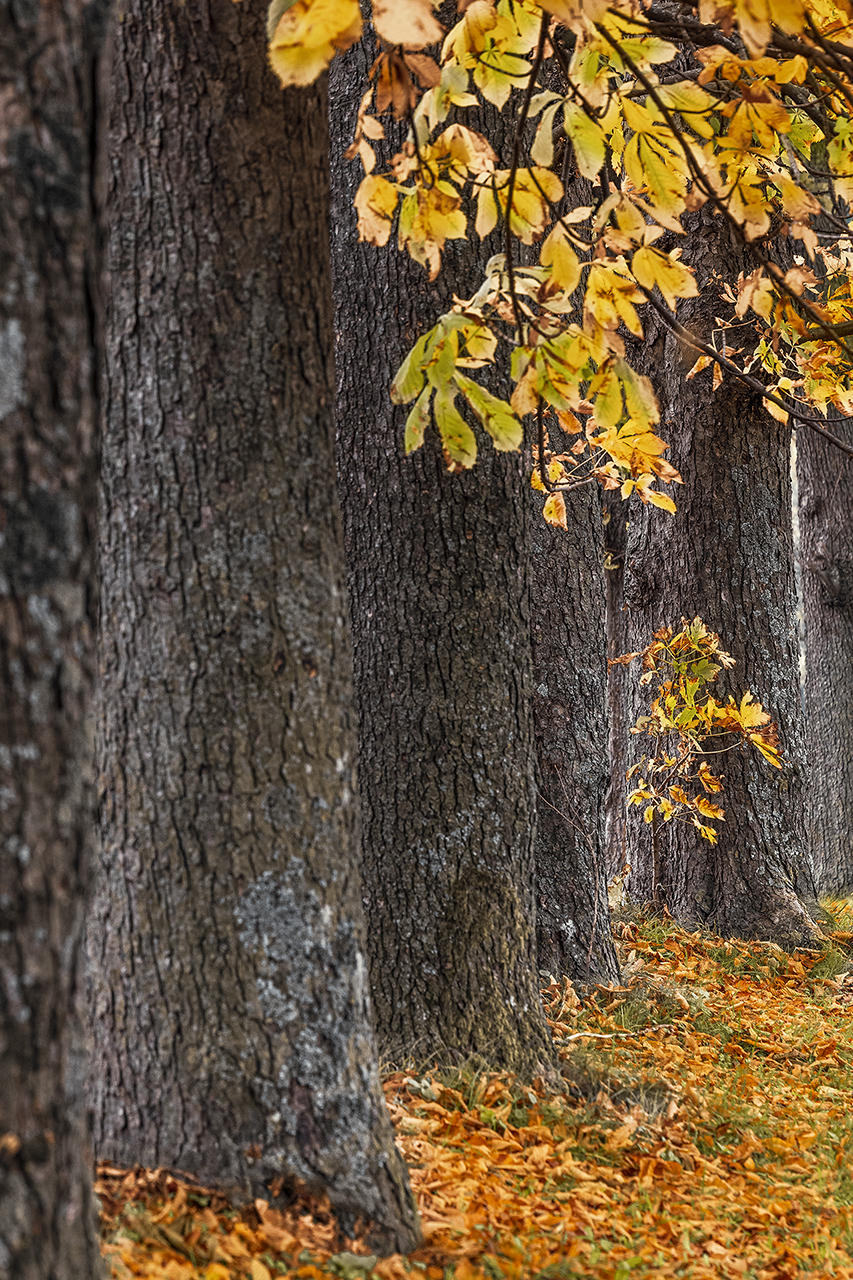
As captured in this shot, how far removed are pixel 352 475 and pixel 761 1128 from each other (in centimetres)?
256

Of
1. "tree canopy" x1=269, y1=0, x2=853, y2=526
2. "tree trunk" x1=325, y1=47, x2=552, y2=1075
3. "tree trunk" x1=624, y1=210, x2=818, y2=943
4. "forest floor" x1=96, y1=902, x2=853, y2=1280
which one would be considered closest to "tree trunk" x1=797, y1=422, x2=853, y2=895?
"tree trunk" x1=624, y1=210, x2=818, y2=943

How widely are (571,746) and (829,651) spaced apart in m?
4.89

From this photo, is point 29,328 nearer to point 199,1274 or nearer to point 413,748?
point 199,1274

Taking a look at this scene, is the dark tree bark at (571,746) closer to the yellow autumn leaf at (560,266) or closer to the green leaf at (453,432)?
the green leaf at (453,432)

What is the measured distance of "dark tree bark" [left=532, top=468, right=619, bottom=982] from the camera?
4.61m

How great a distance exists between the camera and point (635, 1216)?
2809mm

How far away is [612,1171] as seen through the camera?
9.99ft

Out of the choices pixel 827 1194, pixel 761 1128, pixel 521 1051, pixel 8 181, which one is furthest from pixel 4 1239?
pixel 761 1128

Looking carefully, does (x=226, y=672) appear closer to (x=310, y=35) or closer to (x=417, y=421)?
(x=417, y=421)

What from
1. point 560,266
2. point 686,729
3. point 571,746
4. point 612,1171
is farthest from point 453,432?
point 686,729

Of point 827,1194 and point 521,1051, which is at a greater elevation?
point 521,1051

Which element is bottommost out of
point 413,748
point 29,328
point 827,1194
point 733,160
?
point 827,1194

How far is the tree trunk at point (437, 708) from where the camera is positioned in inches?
135

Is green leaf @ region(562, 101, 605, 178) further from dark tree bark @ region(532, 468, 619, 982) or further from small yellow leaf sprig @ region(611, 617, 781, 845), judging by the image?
small yellow leaf sprig @ region(611, 617, 781, 845)
